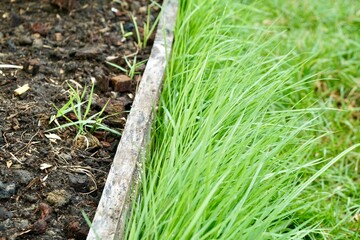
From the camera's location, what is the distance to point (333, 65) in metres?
4.07

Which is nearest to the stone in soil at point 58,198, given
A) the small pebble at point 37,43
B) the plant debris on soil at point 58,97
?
the plant debris on soil at point 58,97

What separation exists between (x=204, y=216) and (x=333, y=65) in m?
2.15

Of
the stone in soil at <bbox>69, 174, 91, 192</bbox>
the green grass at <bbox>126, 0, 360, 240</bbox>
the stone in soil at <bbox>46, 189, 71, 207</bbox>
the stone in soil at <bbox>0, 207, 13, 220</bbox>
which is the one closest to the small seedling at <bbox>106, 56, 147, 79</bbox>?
the green grass at <bbox>126, 0, 360, 240</bbox>

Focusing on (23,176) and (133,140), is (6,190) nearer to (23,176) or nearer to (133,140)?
(23,176)

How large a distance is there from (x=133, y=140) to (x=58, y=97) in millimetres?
455

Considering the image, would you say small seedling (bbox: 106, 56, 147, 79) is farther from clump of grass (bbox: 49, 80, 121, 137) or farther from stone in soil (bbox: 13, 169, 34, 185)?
stone in soil (bbox: 13, 169, 34, 185)

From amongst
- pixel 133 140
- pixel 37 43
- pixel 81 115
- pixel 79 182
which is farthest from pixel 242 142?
pixel 37 43

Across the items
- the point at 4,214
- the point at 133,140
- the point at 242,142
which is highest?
the point at 242,142

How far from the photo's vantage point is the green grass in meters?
2.24

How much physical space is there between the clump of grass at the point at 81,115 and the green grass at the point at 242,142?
0.75ft

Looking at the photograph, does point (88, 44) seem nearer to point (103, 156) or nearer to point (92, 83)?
point (92, 83)

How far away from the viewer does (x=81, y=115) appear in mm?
2795

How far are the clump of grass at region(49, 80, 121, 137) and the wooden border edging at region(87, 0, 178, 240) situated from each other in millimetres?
127

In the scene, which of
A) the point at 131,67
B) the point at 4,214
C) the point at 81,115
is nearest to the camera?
the point at 4,214
